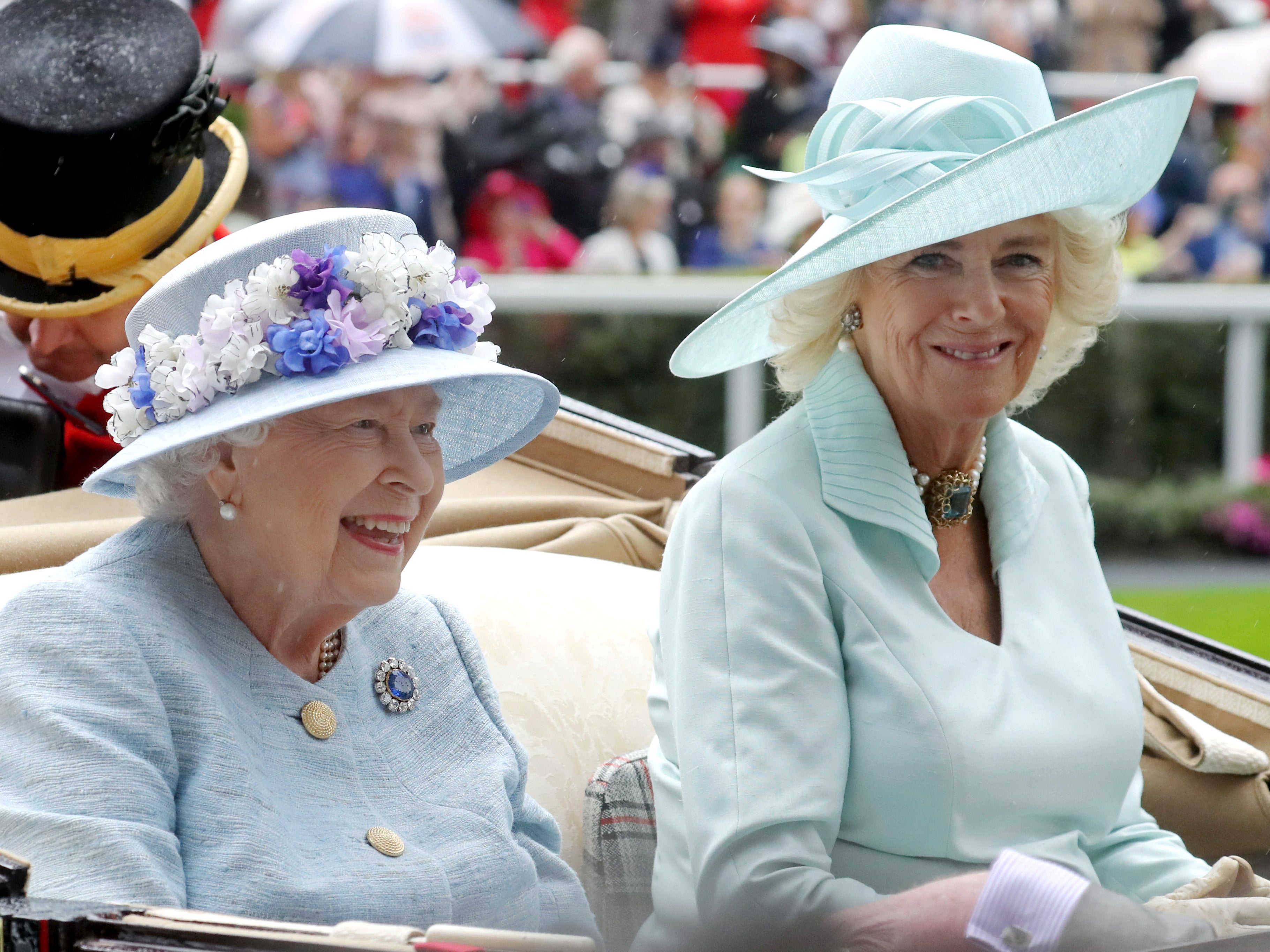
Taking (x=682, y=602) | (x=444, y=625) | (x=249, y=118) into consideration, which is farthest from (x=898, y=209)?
(x=249, y=118)

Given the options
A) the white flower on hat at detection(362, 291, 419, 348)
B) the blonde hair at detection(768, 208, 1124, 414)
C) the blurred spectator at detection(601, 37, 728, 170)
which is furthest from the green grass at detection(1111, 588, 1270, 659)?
the white flower on hat at detection(362, 291, 419, 348)

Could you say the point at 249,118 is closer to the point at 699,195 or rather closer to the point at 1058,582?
the point at 699,195

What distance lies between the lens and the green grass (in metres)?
6.70

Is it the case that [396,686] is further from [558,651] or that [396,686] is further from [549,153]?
[549,153]

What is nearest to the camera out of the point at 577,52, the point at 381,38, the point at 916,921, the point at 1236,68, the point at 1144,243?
the point at 916,921

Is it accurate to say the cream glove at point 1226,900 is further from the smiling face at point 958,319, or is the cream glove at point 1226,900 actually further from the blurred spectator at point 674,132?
the blurred spectator at point 674,132

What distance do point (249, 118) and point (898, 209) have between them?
6860mm

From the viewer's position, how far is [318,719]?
200 cm

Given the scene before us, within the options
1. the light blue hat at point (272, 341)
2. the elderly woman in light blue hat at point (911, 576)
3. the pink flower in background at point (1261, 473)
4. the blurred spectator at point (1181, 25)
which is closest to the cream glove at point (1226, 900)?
the elderly woman in light blue hat at point (911, 576)

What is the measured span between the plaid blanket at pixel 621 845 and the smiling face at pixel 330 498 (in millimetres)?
524

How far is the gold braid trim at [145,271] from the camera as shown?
298cm

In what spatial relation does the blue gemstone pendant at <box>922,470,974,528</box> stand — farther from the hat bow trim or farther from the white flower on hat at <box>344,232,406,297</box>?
the white flower on hat at <box>344,232,406,297</box>

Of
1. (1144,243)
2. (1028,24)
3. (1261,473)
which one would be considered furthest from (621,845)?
(1028,24)

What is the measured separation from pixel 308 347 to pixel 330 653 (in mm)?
429
